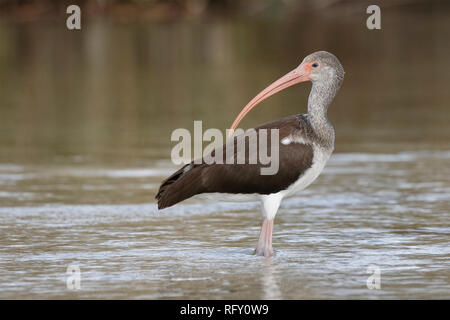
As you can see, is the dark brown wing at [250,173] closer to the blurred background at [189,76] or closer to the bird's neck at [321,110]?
the bird's neck at [321,110]

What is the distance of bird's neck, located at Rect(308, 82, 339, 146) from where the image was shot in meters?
10.6

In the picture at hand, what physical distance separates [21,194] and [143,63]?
69.8 ft

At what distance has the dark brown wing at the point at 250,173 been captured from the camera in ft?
33.8

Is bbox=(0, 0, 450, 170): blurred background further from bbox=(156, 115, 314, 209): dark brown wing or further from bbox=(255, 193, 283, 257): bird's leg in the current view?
bbox=(255, 193, 283, 257): bird's leg

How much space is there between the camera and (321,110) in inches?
421

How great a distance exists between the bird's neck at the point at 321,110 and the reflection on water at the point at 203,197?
88 cm

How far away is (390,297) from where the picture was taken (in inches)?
346

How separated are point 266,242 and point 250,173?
61 cm

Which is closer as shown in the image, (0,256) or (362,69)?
(0,256)

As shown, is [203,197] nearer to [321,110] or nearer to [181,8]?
[321,110]

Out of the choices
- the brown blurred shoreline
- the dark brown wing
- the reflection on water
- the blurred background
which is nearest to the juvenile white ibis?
the dark brown wing

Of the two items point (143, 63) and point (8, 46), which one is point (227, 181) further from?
point (8, 46)

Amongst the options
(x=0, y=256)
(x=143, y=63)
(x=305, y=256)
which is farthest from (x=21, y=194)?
(x=143, y=63)

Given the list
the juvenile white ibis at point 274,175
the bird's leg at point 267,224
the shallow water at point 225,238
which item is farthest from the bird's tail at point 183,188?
the bird's leg at point 267,224
